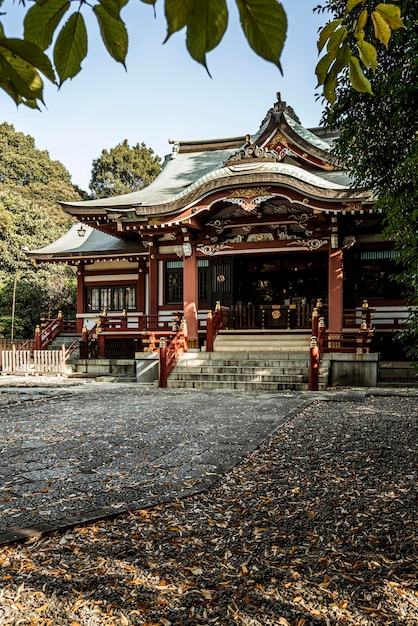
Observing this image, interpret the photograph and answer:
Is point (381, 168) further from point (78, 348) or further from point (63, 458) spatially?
point (78, 348)

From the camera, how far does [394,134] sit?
5.80 metres

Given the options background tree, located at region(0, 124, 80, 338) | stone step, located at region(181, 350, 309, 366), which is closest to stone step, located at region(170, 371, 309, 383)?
stone step, located at region(181, 350, 309, 366)

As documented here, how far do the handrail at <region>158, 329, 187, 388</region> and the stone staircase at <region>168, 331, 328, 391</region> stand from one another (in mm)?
150

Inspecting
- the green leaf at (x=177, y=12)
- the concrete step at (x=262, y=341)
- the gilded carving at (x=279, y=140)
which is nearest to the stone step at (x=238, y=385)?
the concrete step at (x=262, y=341)

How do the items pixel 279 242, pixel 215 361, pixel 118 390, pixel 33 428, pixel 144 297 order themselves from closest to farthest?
pixel 33 428 → pixel 118 390 → pixel 215 361 → pixel 279 242 → pixel 144 297

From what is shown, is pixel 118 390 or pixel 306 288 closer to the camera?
pixel 118 390

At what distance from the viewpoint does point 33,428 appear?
6.73m

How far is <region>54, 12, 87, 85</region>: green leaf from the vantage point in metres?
1.04

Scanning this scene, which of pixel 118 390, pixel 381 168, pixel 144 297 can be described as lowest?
pixel 118 390

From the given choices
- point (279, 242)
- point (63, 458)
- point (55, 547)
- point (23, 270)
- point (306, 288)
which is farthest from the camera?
point (23, 270)

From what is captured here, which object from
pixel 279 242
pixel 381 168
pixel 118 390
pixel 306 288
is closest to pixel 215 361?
pixel 118 390

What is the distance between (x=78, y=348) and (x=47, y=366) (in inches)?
88.1

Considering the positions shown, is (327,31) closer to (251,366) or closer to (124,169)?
(251,366)

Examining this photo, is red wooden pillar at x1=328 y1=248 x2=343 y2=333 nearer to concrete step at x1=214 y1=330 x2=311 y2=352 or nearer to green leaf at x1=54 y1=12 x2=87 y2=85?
concrete step at x1=214 y1=330 x2=311 y2=352
